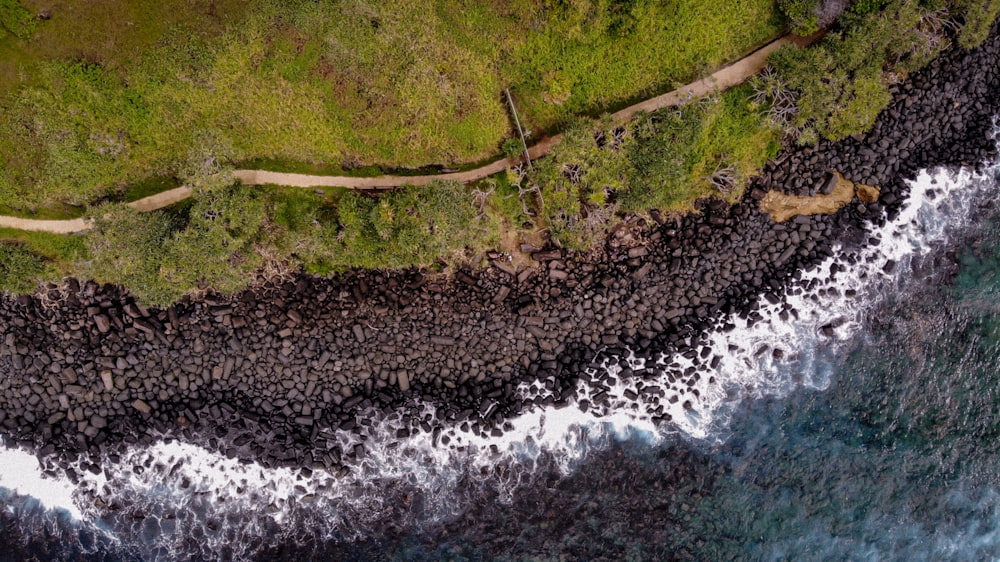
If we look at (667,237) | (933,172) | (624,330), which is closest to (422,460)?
(624,330)

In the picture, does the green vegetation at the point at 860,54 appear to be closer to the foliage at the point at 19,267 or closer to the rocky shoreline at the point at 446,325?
the rocky shoreline at the point at 446,325

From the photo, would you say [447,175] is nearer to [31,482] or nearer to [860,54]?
[860,54]

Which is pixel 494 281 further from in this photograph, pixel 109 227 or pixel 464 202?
pixel 109 227

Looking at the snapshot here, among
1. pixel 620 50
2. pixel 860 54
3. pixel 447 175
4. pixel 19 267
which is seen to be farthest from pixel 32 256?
pixel 860 54

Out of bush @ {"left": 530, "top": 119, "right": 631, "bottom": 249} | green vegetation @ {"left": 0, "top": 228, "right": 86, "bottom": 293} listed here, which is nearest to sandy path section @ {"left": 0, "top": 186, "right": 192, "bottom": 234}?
green vegetation @ {"left": 0, "top": 228, "right": 86, "bottom": 293}

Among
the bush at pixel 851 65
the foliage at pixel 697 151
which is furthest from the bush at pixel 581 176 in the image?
the bush at pixel 851 65

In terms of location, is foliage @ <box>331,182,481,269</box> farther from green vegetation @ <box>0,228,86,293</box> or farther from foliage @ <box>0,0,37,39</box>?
foliage @ <box>0,0,37,39</box>
